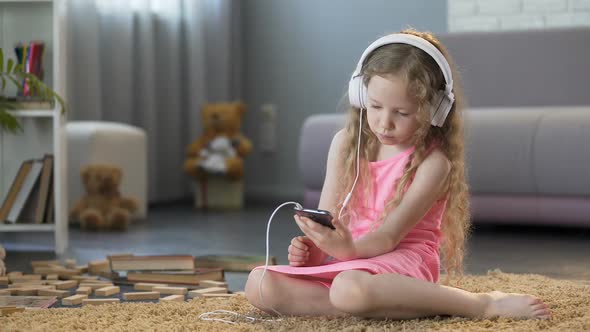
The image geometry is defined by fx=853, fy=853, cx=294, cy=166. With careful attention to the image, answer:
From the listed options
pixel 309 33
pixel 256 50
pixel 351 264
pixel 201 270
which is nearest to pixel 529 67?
pixel 309 33

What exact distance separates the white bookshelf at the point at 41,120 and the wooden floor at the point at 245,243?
5.1 inches

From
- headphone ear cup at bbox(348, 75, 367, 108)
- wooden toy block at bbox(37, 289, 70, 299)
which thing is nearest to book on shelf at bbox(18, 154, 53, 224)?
wooden toy block at bbox(37, 289, 70, 299)

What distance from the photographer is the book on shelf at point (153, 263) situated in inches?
84.0

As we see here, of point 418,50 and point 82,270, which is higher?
point 418,50

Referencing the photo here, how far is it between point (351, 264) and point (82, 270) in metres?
0.98

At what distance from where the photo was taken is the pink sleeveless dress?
1.56 m

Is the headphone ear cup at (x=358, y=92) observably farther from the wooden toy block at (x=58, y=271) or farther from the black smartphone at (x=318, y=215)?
the wooden toy block at (x=58, y=271)

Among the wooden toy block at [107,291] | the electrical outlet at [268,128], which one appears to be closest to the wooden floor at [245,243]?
the wooden toy block at [107,291]

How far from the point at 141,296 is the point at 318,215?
2.03 ft

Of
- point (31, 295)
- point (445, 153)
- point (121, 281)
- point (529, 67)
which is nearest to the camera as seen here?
point (445, 153)

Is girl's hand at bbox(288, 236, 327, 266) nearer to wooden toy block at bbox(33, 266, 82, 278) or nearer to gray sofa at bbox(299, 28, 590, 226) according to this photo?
wooden toy block at bbox(33, 266, 82, 278)

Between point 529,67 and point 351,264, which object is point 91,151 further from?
point 351,264

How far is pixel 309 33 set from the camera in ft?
15.7

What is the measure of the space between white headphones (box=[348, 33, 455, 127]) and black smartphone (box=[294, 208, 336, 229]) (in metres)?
0.26
